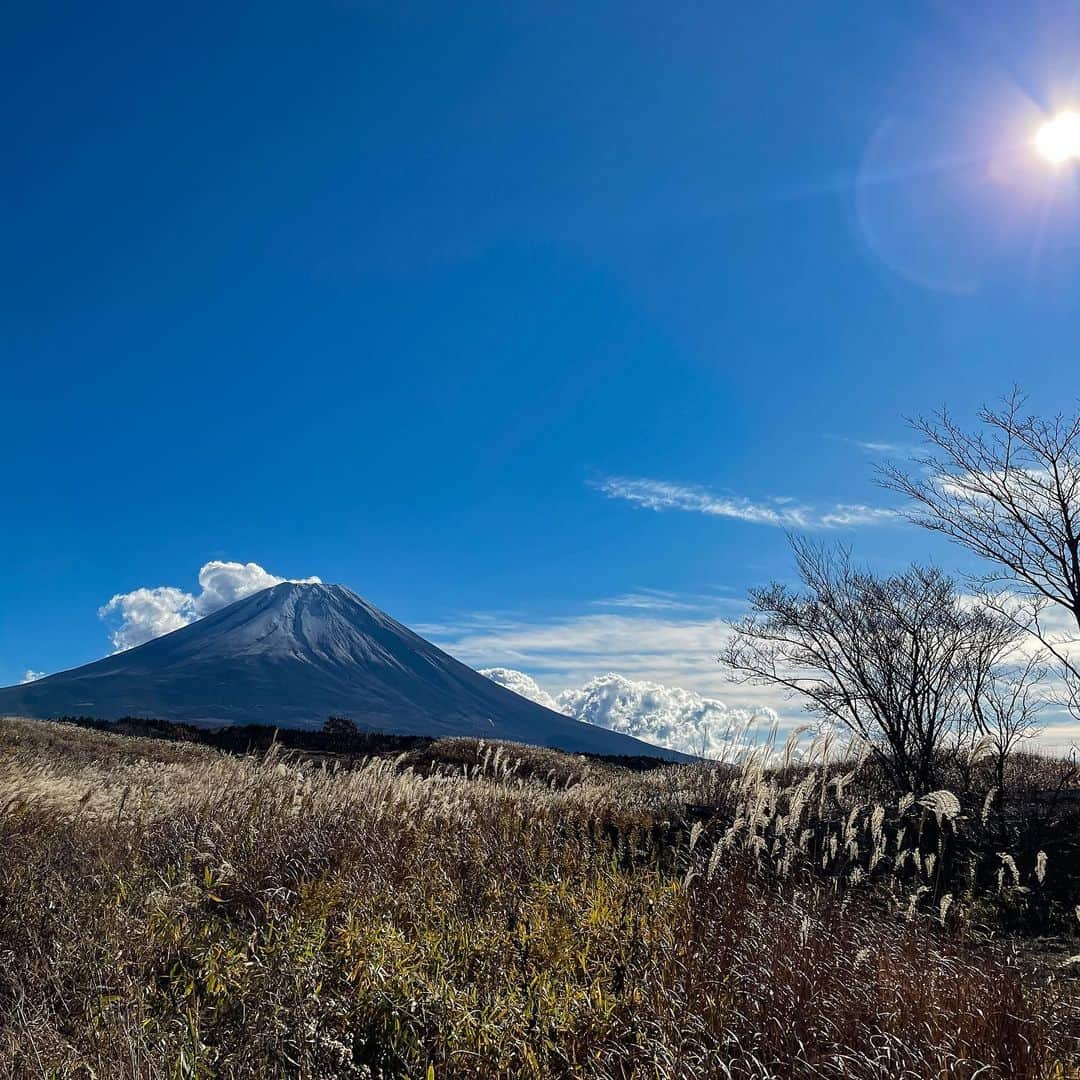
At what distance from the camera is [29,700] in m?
185

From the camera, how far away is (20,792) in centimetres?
750

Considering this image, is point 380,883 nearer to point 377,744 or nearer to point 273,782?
point 273,782

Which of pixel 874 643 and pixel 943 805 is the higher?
pixel 874 643

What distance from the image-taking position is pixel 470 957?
434cm

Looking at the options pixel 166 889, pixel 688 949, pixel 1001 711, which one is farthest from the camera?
pixel 1001 711

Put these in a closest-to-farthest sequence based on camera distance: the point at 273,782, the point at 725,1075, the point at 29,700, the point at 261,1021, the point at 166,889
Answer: the point at 725,1075 → the point at 261,1021 → the point at 166,889 → the point at 273,782 → the point at 29,700

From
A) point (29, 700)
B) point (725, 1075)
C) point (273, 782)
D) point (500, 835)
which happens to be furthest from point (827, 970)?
point (29, 700)

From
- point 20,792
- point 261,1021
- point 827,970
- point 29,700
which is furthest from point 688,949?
point 29,700

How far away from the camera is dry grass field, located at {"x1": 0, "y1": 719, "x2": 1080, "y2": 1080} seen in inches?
131

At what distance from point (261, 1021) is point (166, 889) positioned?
7.38 ft

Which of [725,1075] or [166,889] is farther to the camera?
[166,889]

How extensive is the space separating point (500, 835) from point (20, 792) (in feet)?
15.9

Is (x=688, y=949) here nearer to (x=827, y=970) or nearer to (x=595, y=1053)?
(x=827, y=970)

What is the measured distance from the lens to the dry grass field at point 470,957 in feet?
10.9
